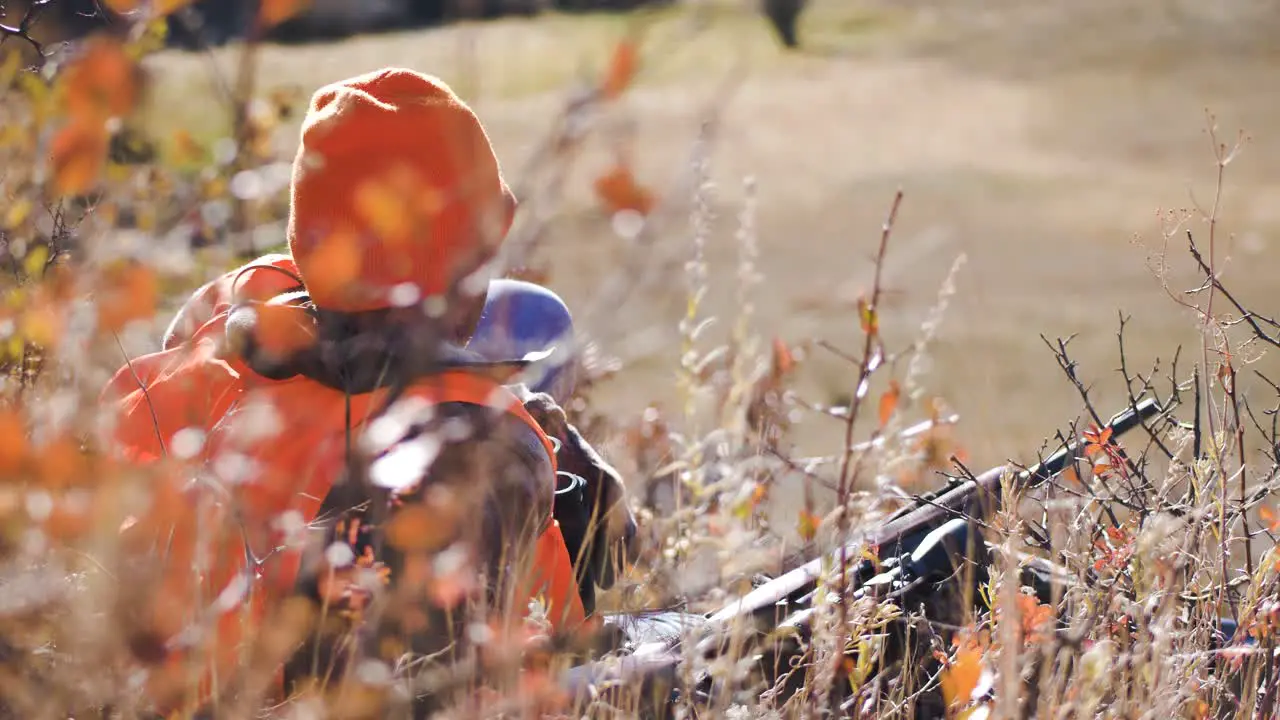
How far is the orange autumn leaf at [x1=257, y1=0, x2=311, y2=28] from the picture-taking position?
53.5 inches

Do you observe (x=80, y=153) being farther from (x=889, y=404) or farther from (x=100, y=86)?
(x=889, y=404)

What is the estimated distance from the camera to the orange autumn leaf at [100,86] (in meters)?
1.29

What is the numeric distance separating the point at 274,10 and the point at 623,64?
1.28 ft

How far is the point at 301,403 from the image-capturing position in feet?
6.22

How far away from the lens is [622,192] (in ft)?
4.54

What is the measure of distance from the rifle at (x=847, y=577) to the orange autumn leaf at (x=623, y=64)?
23.3 inches

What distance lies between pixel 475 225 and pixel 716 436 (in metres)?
0.50

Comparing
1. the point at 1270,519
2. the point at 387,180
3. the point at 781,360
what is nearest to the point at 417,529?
the point at 387,180

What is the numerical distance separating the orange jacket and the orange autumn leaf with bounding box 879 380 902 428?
44 cm

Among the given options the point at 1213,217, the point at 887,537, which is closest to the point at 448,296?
the point at 887,537

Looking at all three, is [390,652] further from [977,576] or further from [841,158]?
[841,158]

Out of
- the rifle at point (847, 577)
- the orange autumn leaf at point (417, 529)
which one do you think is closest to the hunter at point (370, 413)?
the orange autumn leaf at point (417, 529)

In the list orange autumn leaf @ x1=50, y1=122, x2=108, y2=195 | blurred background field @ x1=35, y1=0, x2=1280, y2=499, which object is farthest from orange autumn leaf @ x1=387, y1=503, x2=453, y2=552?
blurred background field @ x1=35, y1=0, x2=1280, y2=499

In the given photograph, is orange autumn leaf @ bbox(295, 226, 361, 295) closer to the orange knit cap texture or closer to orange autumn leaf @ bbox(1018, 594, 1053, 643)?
the orange knit cap texture
